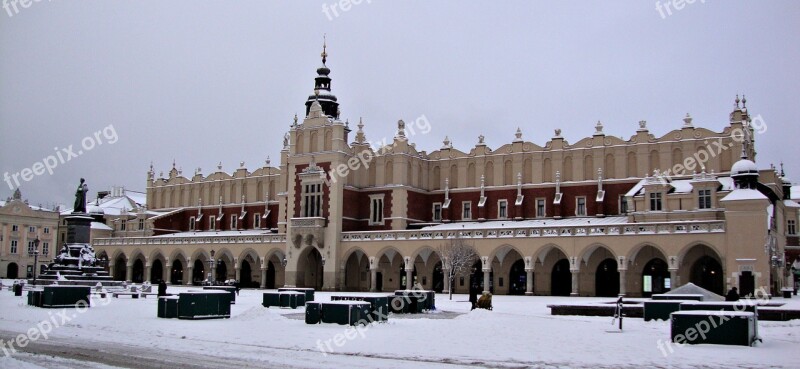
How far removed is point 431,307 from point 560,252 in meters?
24.1

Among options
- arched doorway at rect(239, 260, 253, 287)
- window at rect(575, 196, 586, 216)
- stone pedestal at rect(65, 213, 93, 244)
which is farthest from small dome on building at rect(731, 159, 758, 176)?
arched doorway at rect(239, 260, 253, 287)

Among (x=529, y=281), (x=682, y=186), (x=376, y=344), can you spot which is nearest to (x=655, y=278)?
(x=682, y=186)

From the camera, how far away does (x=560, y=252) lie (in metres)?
53.8

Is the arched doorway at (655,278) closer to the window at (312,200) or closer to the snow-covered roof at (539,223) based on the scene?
the snow-covered roof at (539,223)

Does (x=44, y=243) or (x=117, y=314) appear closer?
(x=117, y=314)

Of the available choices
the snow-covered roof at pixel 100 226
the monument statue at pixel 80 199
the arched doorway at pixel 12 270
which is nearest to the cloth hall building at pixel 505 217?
the snow-covered roof at pixel 100 226

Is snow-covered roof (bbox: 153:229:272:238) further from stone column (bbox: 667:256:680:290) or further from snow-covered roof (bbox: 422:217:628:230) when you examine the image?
stone column (bbox: 667:256:680:290)

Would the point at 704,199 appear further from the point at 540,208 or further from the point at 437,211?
the point at 437,211

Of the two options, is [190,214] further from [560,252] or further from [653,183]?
[653,183]

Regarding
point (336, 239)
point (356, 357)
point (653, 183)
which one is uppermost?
point (653, 183)

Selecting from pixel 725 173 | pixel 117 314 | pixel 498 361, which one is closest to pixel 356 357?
pixel 498 361

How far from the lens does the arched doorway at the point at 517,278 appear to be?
2201 inches

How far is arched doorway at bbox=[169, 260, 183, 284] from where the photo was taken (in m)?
77.2

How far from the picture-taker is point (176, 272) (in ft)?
258
